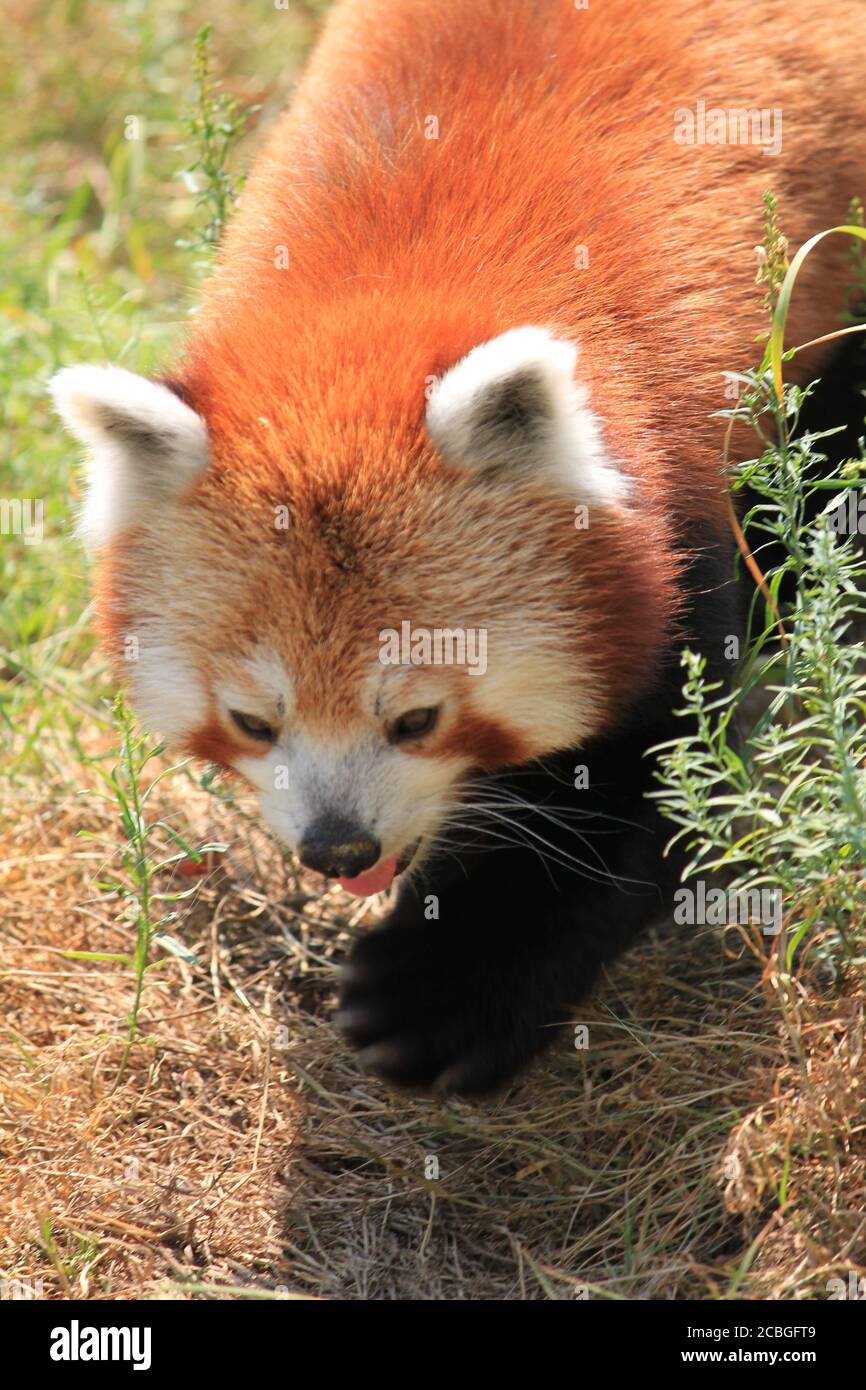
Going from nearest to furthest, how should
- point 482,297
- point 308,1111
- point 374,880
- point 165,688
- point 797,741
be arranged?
point 797,741 < point 482,297 < point 165,688 < point 374,880 < point 308,1111

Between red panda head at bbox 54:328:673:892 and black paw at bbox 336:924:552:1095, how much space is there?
1.48ft

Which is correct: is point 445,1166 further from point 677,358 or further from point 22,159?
point 22,159

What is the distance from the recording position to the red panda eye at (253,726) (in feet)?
10.9

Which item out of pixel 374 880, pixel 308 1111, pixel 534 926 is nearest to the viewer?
pixel 374 880

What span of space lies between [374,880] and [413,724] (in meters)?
0.46

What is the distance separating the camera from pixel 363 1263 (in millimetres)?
3369

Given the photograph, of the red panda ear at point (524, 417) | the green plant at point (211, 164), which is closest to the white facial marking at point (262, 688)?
the red panda ear at point (524, 417)

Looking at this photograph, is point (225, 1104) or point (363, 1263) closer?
point (363, 1263)

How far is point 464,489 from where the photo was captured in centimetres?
324

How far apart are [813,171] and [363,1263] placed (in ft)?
9.72

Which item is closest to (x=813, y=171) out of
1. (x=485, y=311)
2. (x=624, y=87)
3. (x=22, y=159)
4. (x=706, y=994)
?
(x=624, y=87)

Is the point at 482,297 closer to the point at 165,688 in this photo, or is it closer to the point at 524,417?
the point at 524,417

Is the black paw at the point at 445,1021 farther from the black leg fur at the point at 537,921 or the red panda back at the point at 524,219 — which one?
the red panda back at the point at 524,219

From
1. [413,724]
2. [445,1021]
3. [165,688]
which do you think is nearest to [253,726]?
[165,688]
